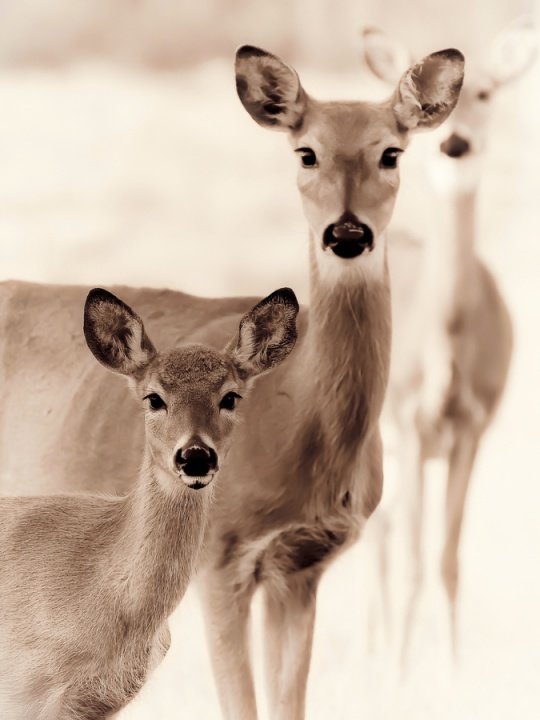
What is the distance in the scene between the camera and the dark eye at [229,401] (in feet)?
3.16

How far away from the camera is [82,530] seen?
3.43 feet

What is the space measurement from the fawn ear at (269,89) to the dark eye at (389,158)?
86mm

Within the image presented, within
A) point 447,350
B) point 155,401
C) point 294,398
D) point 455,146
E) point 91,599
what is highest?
point 455,146

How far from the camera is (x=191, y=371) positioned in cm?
96

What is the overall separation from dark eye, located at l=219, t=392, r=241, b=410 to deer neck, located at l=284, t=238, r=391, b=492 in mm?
195

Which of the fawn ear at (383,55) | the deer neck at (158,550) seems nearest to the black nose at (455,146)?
the fawn ear at (383,55)

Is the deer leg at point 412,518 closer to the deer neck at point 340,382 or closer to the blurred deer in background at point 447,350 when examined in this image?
the blurred deer in background at point 447,350

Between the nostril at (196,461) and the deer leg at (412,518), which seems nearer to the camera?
the nostril at (196,461)

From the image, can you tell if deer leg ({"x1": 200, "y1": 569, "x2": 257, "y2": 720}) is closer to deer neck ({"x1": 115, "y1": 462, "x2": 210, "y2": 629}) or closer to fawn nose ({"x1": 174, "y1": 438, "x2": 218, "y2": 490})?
deer neck ({"x1": 115, "y1": 462, "x2": 210, "y2": 629})

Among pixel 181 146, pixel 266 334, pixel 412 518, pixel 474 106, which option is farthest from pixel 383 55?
pixel 412 518

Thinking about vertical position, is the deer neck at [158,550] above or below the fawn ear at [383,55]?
below

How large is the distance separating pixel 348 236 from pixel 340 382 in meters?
0.17

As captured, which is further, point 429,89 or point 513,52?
point 513,52

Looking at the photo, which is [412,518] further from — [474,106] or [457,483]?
[474,106]
